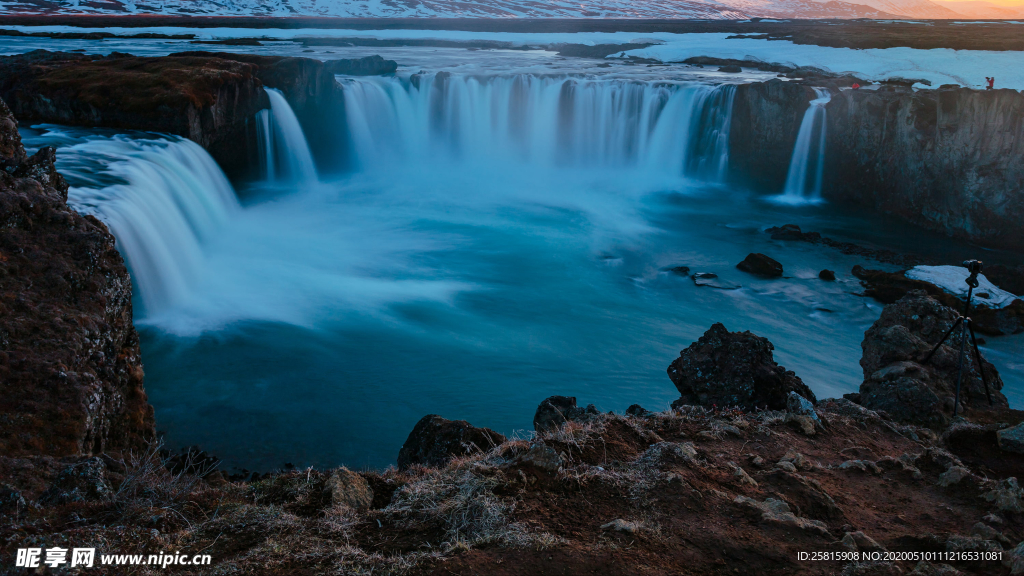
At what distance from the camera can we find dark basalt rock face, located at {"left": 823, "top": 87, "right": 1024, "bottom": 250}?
20219mm

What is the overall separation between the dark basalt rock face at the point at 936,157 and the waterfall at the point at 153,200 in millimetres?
23354

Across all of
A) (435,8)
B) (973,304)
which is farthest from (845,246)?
(435,8)

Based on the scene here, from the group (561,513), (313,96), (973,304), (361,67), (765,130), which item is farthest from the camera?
(361,67)

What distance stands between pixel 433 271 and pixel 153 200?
741 centimetres

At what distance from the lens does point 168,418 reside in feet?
32.6

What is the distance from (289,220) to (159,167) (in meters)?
5.24

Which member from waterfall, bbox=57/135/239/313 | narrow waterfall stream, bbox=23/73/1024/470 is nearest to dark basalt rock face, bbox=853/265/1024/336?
narrow waterfall stream, bbox=23/73/1024/470

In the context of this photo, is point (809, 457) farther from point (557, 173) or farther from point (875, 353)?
point (557, 173)

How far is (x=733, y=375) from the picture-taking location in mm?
8352

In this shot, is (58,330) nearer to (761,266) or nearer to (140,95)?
(761,266)

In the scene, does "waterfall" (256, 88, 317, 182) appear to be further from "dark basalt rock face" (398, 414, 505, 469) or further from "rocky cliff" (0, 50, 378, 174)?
"dark basalt rock face" (398, 414, 505, 469)

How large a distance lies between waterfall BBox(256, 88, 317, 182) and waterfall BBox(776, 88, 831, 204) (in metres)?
20.4

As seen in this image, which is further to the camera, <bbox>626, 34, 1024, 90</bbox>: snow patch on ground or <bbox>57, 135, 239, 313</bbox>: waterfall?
<bbox>626, 34, 1024, 90</bbox>: snow patch on ground

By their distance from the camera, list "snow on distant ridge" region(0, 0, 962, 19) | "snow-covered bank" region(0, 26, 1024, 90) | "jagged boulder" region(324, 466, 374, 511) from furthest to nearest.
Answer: "snow on distant ridge" region(0, 0, 962, 19) → "snow-covered bank" region(0, 26, 1024, 90) → "jagged boulder" region(324, 466, 374, 511)
